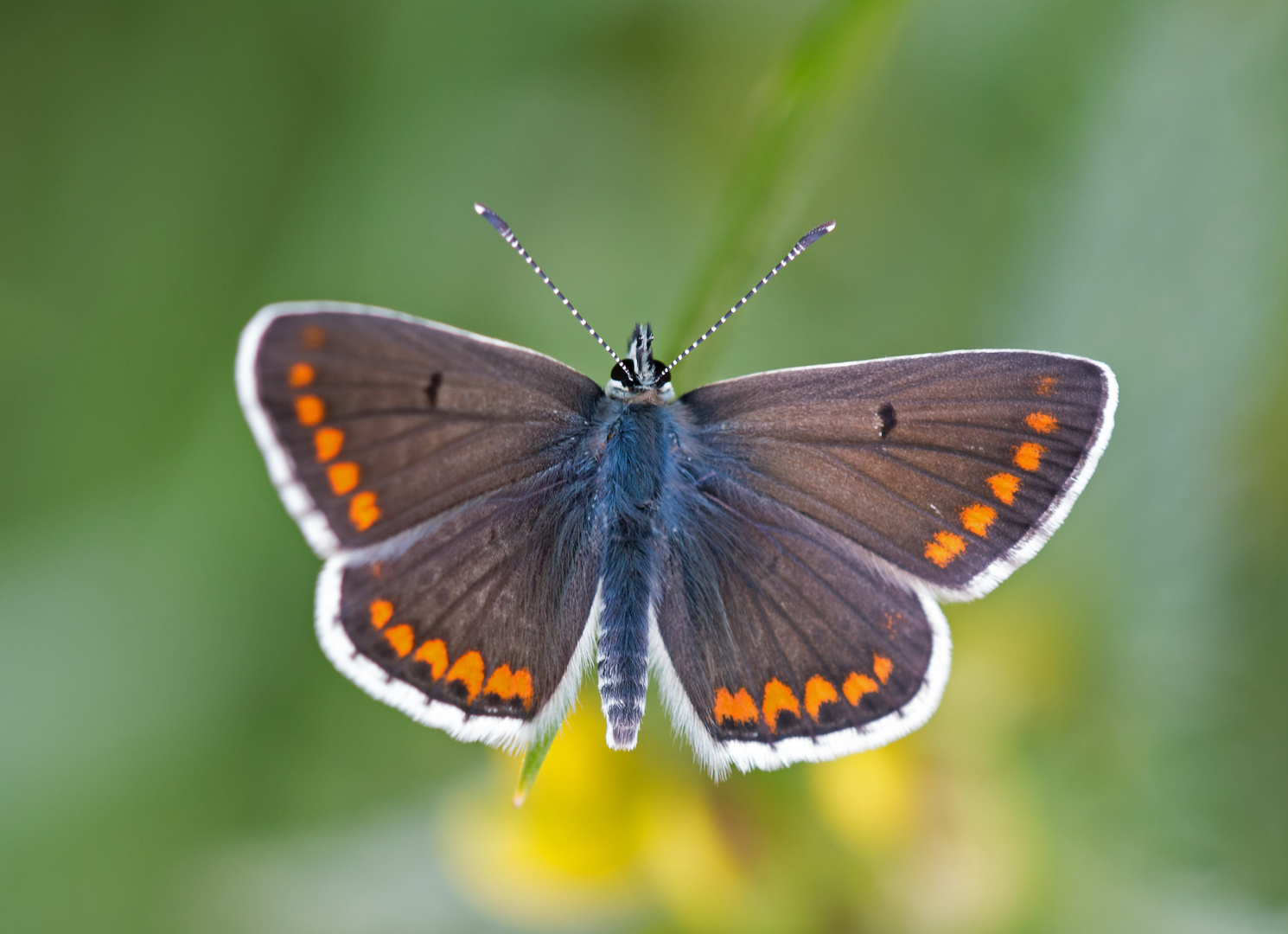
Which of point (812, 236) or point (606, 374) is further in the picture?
point (606, 374)

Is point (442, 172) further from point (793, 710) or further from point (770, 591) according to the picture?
point (793, 710)

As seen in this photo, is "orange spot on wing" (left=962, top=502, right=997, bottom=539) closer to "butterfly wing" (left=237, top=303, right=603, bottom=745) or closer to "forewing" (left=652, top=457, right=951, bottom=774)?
"forewing" (left=652, top=457, right=951, bottom=774)

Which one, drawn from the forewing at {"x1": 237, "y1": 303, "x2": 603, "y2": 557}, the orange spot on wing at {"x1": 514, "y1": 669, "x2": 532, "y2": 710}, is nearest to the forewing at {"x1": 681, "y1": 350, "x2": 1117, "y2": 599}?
the forewing at {"x1": 237, "y1": 303, "x2": 603, "y2": 557}

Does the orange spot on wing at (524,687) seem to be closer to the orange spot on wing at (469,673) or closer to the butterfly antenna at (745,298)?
the orange spot on wing at (469,673)

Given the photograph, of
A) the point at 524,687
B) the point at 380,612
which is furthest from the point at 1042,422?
the point at 380,612

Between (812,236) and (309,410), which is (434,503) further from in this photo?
(812,236)

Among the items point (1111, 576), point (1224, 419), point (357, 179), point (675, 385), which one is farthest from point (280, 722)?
→ point (1224, 419)
